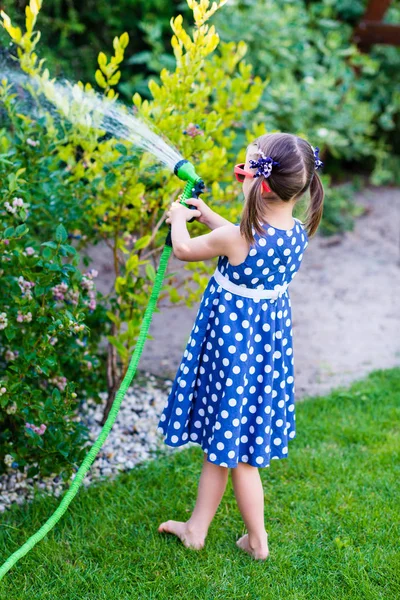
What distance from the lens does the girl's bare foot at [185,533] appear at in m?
2.39

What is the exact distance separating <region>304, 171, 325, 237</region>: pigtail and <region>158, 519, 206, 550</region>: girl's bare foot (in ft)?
3.38

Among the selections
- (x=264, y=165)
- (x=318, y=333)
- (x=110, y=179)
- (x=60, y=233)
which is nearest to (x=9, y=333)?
(x=60, y=233)

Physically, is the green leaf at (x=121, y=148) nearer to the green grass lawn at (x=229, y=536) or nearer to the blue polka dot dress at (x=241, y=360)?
the blue polka dot dress at (x=241, y=360)

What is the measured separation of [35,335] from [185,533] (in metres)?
0.85

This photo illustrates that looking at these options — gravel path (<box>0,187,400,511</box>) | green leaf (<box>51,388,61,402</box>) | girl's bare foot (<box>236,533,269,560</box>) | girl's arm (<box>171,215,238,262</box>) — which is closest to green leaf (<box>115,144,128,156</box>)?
girl's arm (<box>171,215,238,262</box>)

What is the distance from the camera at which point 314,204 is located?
231cm

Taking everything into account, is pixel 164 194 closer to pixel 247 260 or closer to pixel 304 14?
pixel 247 260

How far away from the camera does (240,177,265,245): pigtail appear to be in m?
2.08

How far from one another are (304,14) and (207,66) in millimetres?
3462

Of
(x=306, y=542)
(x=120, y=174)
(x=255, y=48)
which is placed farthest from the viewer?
(x=255, y=48)

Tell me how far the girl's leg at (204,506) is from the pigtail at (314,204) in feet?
2.66

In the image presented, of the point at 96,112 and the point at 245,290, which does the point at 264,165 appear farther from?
the point at 96,112

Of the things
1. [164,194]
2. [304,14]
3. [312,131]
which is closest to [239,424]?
[164,194]

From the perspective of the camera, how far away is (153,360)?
385 centimetres
